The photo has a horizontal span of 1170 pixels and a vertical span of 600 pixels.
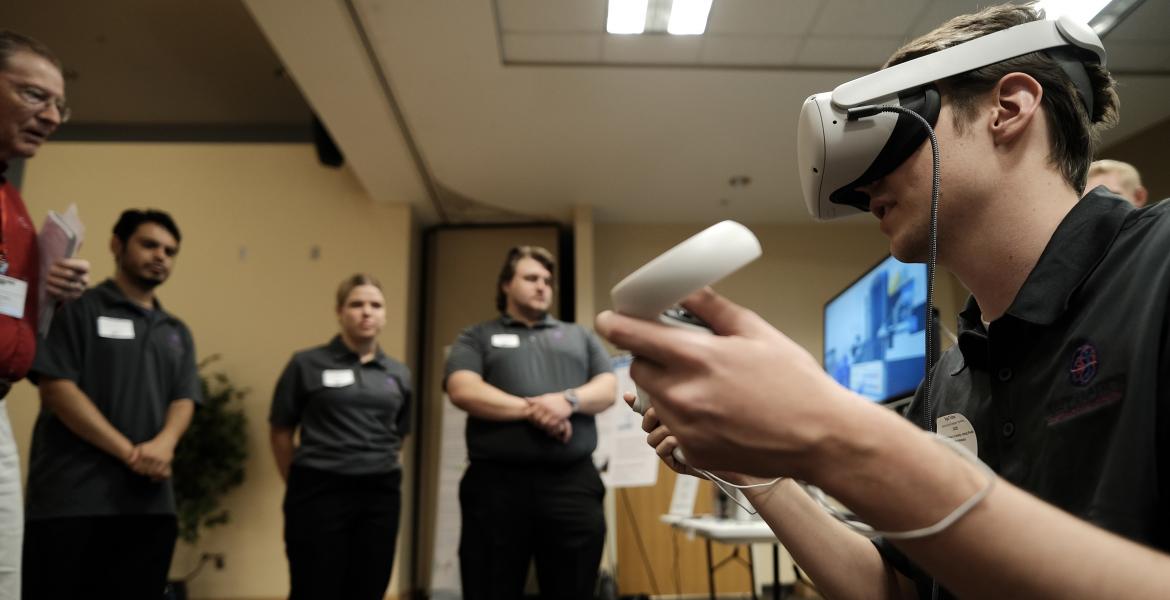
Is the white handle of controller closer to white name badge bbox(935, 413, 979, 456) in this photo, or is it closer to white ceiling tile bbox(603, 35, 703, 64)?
white name badge bbox(935, 413, 979, 456)

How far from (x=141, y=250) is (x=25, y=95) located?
0.95 metres

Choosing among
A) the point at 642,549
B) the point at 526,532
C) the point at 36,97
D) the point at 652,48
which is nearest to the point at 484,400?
the point at 526,532

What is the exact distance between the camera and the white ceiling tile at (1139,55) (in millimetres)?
3074

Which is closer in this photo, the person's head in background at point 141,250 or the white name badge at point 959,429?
→ the white name badge at point 959,429

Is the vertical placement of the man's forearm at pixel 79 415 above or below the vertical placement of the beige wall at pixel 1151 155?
below

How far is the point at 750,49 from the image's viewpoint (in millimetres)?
3457

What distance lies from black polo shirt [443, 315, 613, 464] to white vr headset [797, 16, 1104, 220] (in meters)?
1.84

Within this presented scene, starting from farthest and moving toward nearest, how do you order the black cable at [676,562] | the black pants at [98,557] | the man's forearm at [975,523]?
the black cable at [676,562]
the black pants at [98,557]
the man's forearm at [975,523]

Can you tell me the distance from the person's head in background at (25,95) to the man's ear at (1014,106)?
1.84 meters

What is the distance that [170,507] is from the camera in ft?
7.20

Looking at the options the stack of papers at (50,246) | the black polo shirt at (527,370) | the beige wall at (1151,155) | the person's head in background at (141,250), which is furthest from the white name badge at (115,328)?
the beige wall at (1151,155)

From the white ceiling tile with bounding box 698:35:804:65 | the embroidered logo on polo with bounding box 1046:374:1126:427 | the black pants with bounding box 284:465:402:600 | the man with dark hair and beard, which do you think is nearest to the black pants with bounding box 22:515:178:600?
the man with dark hair and beard

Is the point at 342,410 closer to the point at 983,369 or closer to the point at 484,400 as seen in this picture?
the point at 484,400

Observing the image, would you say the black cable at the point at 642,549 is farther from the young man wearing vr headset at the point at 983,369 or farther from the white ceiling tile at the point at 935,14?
the young man wearing vr headset at the point at 983,369
